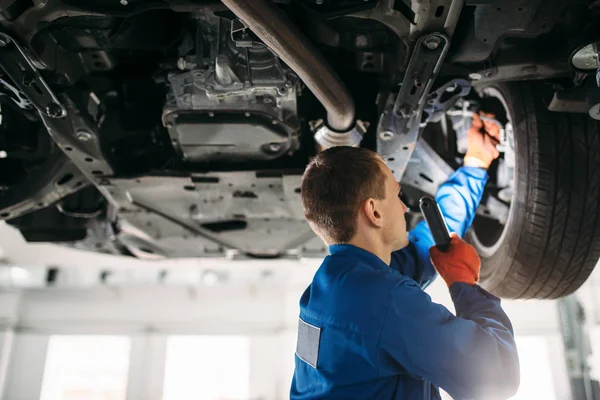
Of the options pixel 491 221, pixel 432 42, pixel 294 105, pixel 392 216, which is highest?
pixel 432 42

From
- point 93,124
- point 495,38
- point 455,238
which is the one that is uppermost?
point 495,38

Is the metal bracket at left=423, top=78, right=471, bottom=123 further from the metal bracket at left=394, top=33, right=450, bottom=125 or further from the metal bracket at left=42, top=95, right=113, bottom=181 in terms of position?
the metal bracket at left=42, top=95, right=113, bottom=181

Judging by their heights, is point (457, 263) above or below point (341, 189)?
below

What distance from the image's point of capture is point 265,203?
2.48 m

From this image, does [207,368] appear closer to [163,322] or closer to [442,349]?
[163,322]

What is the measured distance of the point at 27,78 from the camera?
1.71m

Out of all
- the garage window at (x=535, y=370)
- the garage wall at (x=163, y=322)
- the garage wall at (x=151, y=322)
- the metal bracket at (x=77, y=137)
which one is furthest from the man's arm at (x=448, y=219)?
the garage wall at (x=151, y=322)

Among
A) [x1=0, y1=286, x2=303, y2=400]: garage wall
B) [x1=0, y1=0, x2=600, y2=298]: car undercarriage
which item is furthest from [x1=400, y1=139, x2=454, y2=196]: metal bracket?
[x1=0, y1=286, x2=303, y2=400]: garage wall

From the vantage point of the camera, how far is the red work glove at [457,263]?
1587 millimetres

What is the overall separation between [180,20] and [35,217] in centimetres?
155

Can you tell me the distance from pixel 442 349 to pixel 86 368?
7.10 meters

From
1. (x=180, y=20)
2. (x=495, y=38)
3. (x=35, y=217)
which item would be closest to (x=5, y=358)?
(x=35, y=217)

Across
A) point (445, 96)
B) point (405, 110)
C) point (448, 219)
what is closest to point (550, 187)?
point (448, 219)

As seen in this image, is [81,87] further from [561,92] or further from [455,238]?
[561,92]
